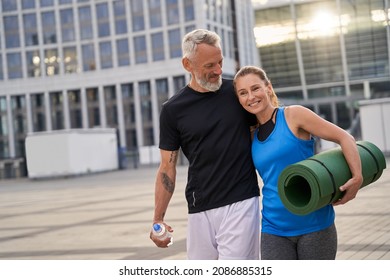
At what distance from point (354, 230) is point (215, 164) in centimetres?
371

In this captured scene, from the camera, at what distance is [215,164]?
299cm

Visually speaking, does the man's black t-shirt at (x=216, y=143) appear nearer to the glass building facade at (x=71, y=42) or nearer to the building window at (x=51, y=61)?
the glass building facade at (x=71, y=42)

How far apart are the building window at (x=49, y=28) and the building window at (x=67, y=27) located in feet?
0.62

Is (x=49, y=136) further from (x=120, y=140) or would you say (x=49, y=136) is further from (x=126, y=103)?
(x=120, y=140)

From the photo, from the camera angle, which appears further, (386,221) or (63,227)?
(63,227)

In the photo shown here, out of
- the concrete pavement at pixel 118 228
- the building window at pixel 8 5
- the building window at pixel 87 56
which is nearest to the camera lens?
the concrete pavement at pixel 118 228

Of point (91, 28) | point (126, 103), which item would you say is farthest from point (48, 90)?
point (126, 103)

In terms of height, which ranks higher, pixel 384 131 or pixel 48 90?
pixel 48 90

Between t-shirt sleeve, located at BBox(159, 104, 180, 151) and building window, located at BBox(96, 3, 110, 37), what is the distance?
9894mm

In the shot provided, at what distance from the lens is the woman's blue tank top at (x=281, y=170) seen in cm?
278

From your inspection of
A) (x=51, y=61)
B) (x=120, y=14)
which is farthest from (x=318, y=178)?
(x=51, y=61)

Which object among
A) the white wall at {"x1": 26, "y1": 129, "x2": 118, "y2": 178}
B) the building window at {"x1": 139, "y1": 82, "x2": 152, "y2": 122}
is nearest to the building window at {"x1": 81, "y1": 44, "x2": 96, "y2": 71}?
the white wall at {"x1": 26, "y1": 129, "x2": 118, "y2": 178}

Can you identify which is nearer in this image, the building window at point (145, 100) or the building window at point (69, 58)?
the building window at point (69, 58)

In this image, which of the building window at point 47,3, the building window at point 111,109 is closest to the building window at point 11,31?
the building window at point 47,3
